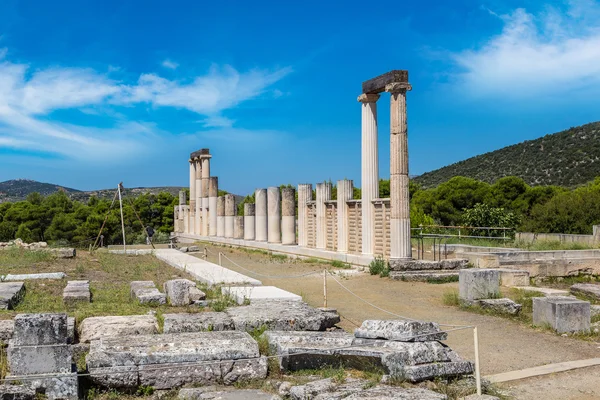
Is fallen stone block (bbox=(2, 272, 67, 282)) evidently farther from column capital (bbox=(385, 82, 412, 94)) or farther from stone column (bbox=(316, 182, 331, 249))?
column capital (bbox=(385, 82, 412, 94))

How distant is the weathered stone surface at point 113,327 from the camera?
7711 millimetres

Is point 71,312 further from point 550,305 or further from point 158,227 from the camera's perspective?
point 158,227

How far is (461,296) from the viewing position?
1219 cm

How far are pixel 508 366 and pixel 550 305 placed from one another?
A: 2555 mm

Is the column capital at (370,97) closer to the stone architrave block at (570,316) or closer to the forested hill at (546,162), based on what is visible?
the stone architrave block at (570,316)

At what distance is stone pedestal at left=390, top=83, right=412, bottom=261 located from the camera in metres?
17.8

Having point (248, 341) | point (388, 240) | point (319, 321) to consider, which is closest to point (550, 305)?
point (319, 321)

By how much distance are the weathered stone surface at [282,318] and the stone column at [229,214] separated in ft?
79.3

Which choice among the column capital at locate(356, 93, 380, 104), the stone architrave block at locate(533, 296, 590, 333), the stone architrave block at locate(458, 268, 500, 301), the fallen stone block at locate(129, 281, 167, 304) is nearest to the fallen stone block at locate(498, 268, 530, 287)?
the stone architrave block at locate(458, 268, 500, 301)

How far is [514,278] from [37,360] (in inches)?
477

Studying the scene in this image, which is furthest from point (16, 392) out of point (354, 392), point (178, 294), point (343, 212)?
point (343, 212)

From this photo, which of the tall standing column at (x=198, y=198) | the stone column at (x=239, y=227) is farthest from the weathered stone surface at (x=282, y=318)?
the tall standing column at (x=198, y=198)

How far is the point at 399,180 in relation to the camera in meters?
17.8

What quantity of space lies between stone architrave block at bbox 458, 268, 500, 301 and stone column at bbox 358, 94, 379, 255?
295 inches
